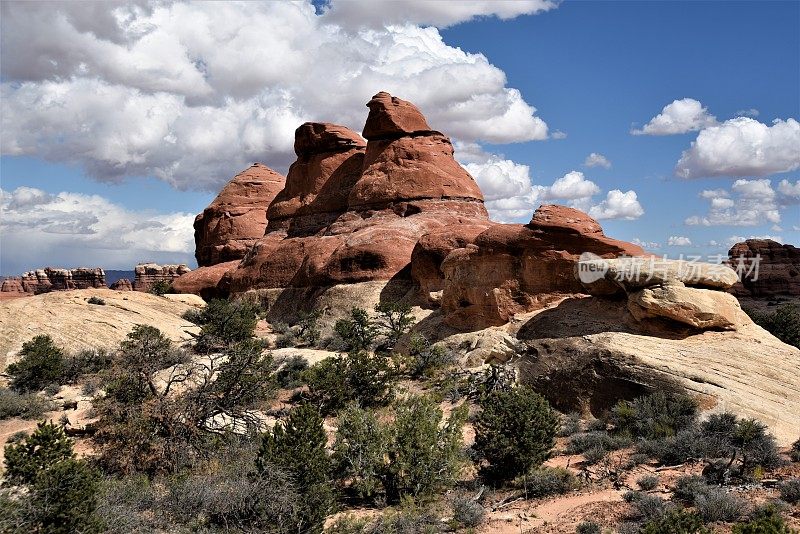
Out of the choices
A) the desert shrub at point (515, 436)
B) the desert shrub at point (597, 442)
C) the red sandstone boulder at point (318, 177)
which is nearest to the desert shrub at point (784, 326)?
the desert shrub at point (597, 442)

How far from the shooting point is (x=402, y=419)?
1114 centimetres

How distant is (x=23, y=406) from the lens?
16078 mm

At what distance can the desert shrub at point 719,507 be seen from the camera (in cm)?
838

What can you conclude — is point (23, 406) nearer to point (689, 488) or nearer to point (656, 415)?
point (656, 415)

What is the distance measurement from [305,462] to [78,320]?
18719mm

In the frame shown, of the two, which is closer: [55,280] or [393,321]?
[393,321]

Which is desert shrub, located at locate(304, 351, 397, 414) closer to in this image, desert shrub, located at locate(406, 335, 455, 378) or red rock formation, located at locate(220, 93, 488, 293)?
desert shrub, located at locate(406, 335, 455, 378)

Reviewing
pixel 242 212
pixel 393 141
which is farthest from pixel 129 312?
pixel 242 212

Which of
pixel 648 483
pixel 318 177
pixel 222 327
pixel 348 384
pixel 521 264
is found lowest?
pixel 648 483

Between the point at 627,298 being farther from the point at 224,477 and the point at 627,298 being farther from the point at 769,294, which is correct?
the point at 769,294

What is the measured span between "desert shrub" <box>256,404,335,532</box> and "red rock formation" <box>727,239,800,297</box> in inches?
1835

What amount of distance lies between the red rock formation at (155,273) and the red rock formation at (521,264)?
42.3 meters

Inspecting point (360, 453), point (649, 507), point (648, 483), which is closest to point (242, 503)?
point (360, 453)

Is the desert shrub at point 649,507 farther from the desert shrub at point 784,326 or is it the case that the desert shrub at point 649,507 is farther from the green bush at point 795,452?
the desert shrub at point 784,326
